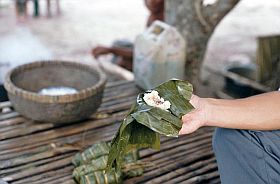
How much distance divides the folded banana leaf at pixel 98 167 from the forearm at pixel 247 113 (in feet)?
2.51

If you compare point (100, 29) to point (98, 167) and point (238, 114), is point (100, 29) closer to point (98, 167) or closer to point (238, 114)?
point (98, 167)

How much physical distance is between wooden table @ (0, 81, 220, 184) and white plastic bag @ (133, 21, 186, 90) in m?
0.54

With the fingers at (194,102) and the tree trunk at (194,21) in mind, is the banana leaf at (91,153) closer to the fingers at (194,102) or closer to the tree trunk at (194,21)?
the fingers at (194,102)

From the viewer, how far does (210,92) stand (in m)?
4.63

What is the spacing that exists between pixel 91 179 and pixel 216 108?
94cm

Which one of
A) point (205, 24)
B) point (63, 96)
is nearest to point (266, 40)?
point (205, 24)

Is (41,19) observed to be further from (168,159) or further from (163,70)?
A: (168,159)

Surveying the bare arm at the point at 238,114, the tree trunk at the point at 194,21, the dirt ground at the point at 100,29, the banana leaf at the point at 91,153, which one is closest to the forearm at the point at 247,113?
the bare arm at the point at 238,114

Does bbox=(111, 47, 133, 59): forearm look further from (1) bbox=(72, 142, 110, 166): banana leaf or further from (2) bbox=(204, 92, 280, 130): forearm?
(2) bbox=(204, 92, 280, 130): forearm

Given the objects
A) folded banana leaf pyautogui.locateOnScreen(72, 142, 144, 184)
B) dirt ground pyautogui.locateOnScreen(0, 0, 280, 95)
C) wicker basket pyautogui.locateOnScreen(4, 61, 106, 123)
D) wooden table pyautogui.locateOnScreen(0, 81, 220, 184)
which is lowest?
dirt ground pyautogui.locateOnScreen(0, 0, 280, 95)

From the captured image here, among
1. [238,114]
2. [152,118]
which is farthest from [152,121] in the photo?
[238,114]

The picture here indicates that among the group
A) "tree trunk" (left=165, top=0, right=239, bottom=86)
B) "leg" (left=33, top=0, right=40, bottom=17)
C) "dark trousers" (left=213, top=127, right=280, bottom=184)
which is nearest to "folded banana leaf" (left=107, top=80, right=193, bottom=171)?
"dark trousers" (left=213, top=127, right=280, bottom=184)

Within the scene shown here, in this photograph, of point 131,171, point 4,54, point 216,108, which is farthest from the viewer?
point 4,54

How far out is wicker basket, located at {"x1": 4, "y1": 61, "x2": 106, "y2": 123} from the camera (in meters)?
2.92
